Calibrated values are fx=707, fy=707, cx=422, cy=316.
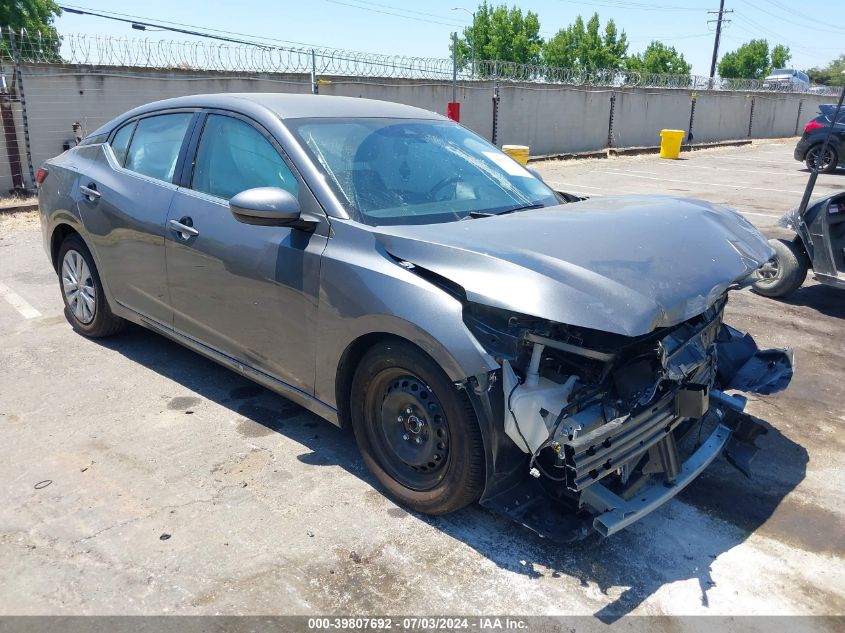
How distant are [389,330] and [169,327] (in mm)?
1981

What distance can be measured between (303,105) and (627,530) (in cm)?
279

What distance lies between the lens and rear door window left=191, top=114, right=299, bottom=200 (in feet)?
12.0

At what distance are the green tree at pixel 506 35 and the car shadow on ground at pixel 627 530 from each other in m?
69.4

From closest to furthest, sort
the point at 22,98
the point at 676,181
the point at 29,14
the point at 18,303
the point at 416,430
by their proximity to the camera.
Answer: the point at 416,430, the point at 18,303, the point at 22,98, the point at 676,181, the point at 29,14

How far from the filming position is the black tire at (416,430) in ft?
9.51

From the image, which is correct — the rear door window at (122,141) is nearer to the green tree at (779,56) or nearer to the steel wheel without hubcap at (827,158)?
the steel wheel without hubcap at (827,158)

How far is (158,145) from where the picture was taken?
449 cm

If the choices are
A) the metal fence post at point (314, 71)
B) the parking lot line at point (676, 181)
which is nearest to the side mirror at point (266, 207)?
the metal fence post at point (314, 71)

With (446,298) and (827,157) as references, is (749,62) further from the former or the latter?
(446,298)

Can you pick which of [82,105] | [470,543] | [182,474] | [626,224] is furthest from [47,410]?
[82,105]

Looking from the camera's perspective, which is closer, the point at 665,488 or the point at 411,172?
the point at 665,488

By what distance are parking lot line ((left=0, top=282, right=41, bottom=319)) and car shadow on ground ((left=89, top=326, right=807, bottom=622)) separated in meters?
2.63

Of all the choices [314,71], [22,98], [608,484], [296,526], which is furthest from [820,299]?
[22,98]

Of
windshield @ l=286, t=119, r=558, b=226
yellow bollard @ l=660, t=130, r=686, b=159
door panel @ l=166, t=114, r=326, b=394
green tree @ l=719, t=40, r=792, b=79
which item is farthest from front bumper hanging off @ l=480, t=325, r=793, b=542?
green tree @ l=719, t=40, r=792, b=79
